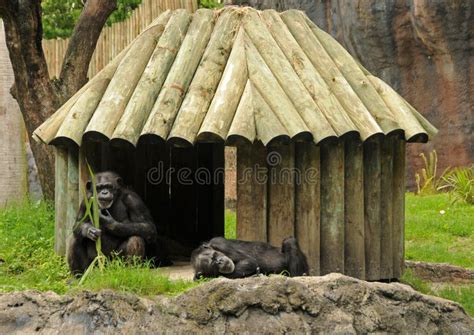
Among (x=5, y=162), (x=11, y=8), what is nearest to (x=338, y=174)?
(x=11, y=8)

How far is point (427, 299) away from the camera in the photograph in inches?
281

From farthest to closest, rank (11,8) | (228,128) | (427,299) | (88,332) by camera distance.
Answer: (11,8), (228,128), (427,299), (88,332)

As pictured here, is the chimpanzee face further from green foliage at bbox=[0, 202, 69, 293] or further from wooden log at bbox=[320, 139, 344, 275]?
wooden log at bbox=[320, 139, 344, 275]

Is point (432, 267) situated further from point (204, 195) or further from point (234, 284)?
point (234, 284)

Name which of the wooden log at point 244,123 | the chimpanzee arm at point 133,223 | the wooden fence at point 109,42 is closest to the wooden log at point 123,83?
the chimpanzee arm at point 133,223

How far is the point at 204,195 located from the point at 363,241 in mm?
3007

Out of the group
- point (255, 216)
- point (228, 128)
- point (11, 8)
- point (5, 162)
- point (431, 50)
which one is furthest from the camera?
point (431, 50)

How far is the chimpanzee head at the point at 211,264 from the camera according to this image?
7645 millimetres

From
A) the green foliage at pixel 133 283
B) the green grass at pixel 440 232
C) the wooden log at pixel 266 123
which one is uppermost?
the wooden log at pixel 266 123

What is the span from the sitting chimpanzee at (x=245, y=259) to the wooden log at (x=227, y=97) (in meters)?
0.98

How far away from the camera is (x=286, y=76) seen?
8.80 metres

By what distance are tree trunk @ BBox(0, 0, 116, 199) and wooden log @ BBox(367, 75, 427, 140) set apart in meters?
4.20

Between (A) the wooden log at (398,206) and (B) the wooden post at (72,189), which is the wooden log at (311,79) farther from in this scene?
(B) the wooden post at (72,189)

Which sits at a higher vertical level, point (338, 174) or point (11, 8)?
point (11, 8)
